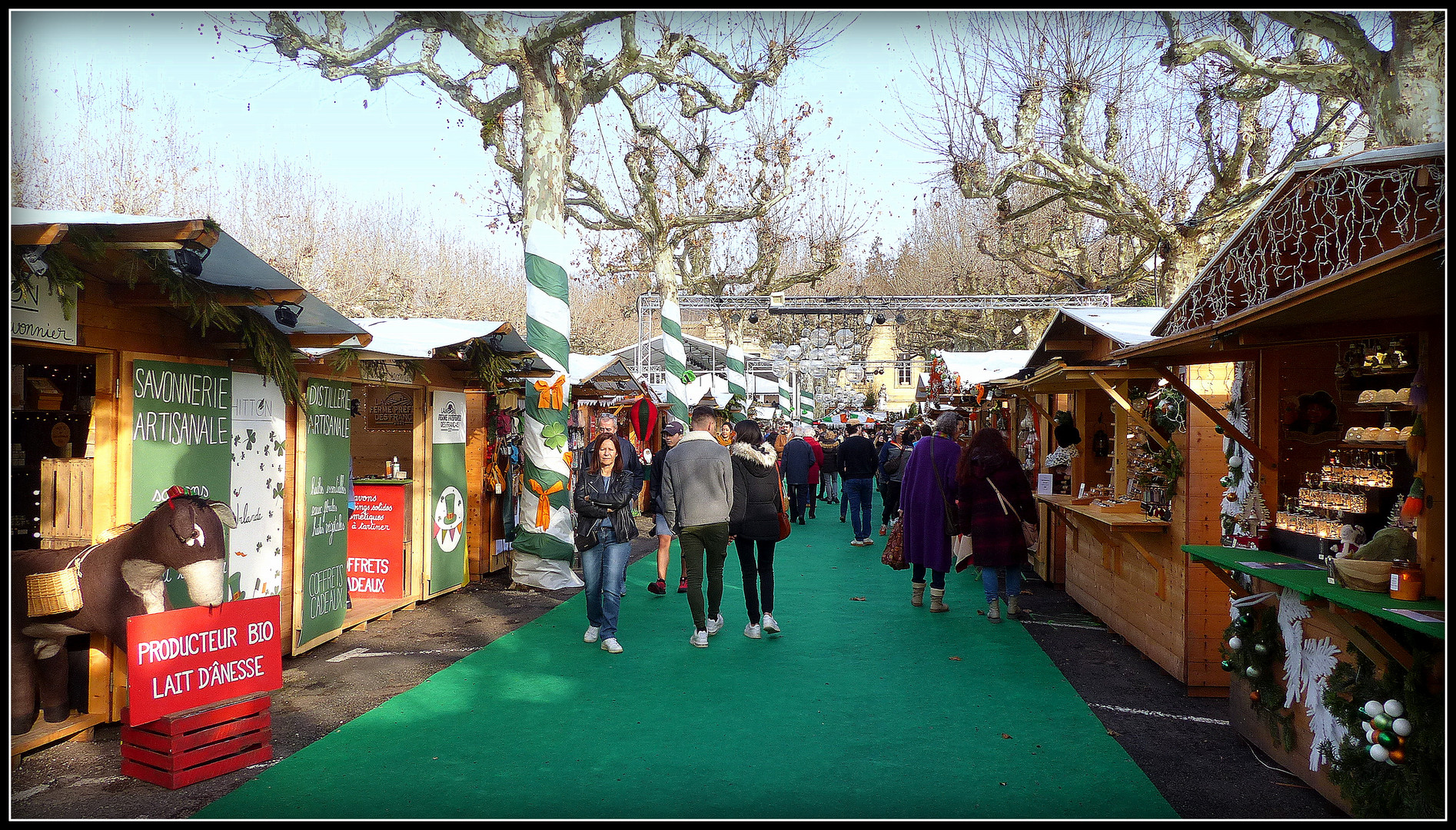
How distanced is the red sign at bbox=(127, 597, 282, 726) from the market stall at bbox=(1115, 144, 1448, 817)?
4703 mm

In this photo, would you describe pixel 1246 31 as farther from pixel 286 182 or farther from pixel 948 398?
pixel 286 182

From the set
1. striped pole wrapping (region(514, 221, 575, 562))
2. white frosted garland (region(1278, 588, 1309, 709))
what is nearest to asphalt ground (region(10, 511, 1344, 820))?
white frosted garland (region(1278, 588, 1309, 709))

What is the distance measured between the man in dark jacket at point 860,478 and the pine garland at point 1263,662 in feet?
27.1

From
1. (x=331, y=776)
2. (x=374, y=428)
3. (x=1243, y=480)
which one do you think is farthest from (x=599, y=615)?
(x=1243, y=480)

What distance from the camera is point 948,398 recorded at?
15234 millimetres

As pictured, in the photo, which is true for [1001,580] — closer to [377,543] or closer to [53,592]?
[377,543]

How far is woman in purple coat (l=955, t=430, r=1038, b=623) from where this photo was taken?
7391mm

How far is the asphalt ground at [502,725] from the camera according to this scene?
3.85 meters

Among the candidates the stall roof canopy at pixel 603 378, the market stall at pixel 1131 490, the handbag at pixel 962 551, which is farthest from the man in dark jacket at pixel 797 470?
the handbag at pixel 962 551

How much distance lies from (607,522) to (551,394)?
299 centimetres

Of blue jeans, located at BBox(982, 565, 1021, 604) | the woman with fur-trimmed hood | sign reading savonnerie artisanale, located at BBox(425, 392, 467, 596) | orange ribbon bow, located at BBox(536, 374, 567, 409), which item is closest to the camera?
the woman with fur-trimmed hood

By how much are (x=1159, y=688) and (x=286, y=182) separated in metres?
24.7

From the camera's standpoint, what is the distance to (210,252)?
4.46 meters

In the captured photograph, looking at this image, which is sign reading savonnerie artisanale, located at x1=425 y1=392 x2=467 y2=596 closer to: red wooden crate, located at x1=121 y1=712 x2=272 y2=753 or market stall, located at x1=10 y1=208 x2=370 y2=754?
market stall, located at x1=10 y1=208 x2=370 y2=754
